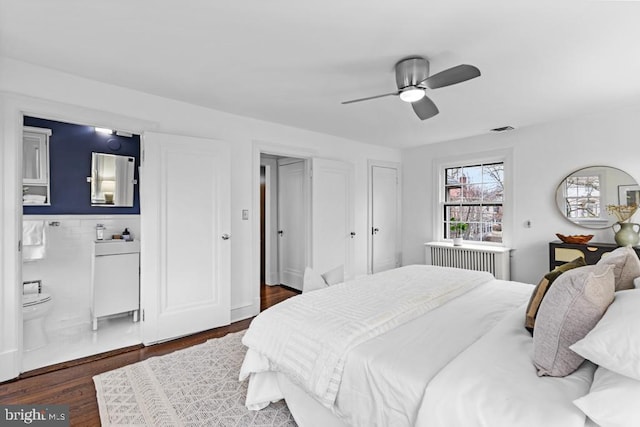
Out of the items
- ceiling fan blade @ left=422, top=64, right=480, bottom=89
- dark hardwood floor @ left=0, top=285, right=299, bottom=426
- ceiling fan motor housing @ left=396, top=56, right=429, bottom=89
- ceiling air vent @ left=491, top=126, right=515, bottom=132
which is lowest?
dark hardwood floor @ left=0, top=285, right=299, bottom=426

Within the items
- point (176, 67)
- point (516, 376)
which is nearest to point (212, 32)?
point (176, 67)

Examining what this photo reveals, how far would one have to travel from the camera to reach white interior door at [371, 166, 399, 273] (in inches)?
209

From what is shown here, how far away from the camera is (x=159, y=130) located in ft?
10.2

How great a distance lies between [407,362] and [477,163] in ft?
14.1

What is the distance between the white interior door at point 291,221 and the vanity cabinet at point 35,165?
2981 mm

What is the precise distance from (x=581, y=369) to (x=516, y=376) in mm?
271

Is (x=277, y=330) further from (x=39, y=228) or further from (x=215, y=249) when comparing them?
(x=39, y=228)

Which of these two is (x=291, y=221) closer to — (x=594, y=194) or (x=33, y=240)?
(x=33, y=240)

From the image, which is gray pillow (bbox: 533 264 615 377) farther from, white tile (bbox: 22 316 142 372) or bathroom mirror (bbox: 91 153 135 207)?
bathroom mirror (bbox: 91 153 135 207)

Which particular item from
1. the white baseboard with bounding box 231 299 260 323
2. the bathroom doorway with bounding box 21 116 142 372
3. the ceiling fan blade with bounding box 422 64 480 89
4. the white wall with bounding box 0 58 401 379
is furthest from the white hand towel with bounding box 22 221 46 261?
the ceiling fan blade with bounding box 422 64 480 89

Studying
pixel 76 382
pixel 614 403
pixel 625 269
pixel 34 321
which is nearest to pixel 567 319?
pixel 614 403

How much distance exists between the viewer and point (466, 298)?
7.15 ft

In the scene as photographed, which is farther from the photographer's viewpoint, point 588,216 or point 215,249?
point 588,216

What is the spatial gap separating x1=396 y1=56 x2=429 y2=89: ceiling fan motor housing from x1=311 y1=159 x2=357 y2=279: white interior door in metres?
2.18
